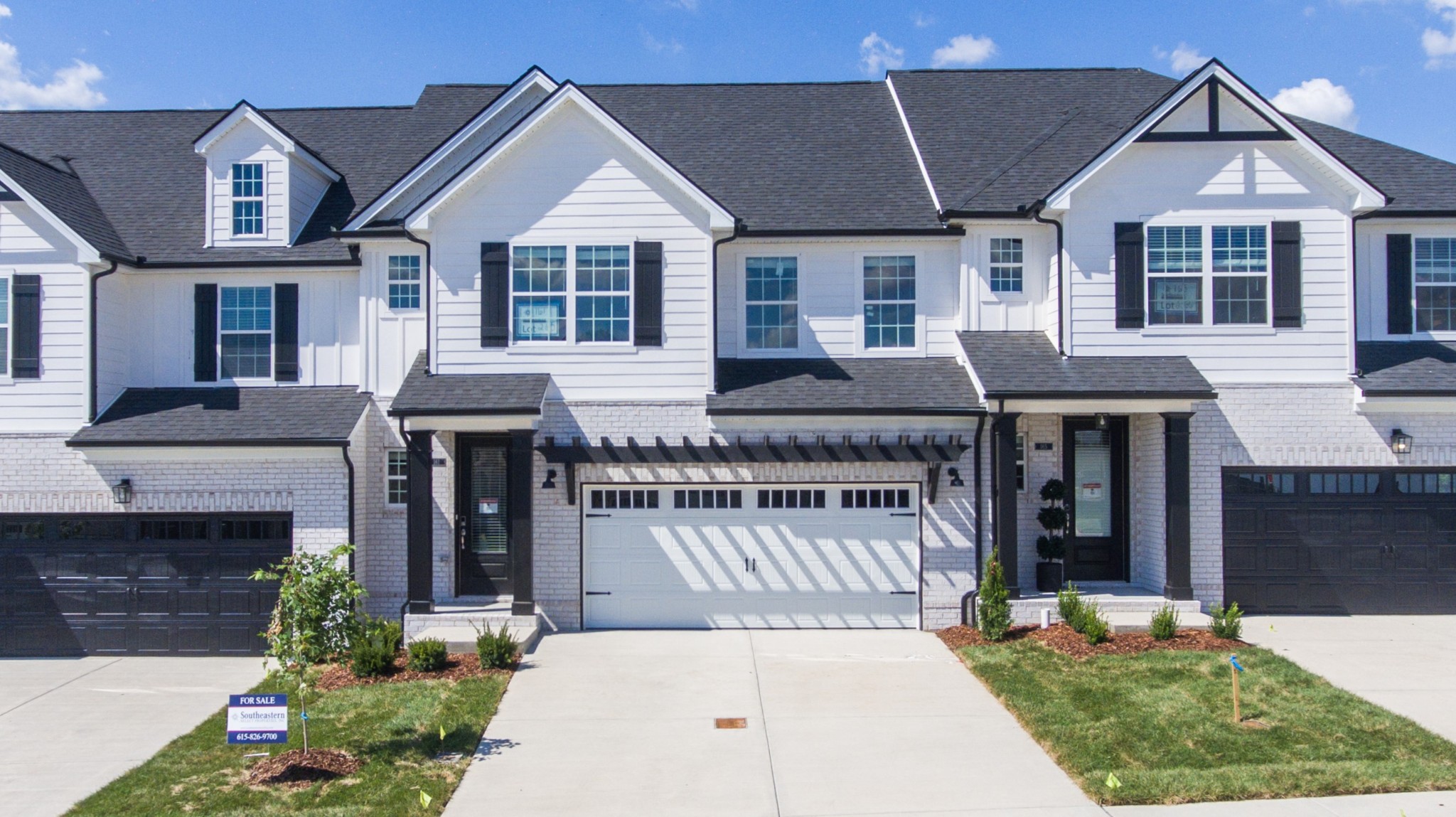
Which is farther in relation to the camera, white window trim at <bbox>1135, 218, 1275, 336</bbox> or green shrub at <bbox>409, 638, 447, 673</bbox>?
white window trim at <bbox>1135, 218, 1275, 336</bbox>

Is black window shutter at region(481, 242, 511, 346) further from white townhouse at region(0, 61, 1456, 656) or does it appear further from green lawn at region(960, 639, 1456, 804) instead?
green lawn at region(960, 639, 1456, 804)

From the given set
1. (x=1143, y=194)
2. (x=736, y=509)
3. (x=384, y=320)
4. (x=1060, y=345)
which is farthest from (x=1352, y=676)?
(x=384, y=320)

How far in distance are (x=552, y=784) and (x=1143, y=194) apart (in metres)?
11.7

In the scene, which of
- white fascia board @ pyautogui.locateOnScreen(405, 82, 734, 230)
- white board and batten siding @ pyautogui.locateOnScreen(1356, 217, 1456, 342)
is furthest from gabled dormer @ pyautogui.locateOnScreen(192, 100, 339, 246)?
white board and batten siding @ pyautogui.locateOnScreen(1356, 217, 1456, 342)

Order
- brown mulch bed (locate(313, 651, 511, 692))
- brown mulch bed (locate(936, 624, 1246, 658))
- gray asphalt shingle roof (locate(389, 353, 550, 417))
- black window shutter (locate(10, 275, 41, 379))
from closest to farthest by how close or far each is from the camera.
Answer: brown mulch bed (locate(313, 651, 511, 692))
brown mulch bed (locate(936, 624, 1246, 658))
gray asphalt shingle roof (locate(389, 353, 550, 417))
black window shutter (locate(10, 275, 41, 379))

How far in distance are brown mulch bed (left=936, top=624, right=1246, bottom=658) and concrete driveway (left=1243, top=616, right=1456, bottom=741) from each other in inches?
31.5

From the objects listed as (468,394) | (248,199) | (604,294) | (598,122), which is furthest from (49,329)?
(598,122)

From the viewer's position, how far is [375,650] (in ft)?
40.6

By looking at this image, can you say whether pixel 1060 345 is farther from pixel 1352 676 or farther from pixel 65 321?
pixel 65 321

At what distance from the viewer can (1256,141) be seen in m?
14.6

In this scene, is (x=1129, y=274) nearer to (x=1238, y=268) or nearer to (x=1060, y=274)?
(x=1060, y=274)

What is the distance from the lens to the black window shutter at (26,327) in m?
14.5

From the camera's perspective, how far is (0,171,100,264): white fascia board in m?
14.3

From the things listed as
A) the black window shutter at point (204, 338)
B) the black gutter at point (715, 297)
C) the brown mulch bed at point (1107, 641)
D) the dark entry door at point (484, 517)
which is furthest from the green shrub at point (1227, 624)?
the black window shutter at point (204, 338)
